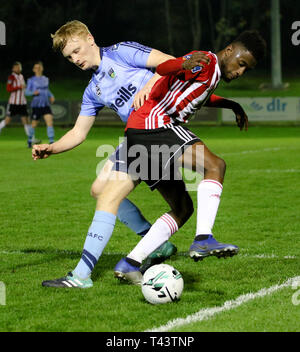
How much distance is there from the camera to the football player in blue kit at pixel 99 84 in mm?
5184

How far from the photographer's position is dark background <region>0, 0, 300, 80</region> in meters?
53.6

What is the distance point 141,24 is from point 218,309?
54.3 meters

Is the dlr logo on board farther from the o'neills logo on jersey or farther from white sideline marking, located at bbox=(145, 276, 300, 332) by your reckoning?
white sideline marking, located at bbox=(145, 276, 300, 332)

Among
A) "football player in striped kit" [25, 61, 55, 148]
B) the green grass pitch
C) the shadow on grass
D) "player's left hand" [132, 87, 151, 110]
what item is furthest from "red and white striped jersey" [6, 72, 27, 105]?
"player's left hand" [132, 87, 151, 110]

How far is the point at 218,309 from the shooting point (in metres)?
4.56

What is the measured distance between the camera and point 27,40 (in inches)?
2142

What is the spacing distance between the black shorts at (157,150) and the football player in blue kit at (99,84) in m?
0.20

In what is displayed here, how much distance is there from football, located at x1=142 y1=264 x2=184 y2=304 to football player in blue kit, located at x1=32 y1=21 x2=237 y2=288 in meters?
0.52

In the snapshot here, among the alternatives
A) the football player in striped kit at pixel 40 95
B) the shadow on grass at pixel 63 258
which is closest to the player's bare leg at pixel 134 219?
the shadow on grass at pixel 63 258

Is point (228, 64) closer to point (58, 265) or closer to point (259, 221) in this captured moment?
Answer: point (58, 265)

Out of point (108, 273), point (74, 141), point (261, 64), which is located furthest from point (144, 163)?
point (261, 64)

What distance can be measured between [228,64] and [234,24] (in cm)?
5452
